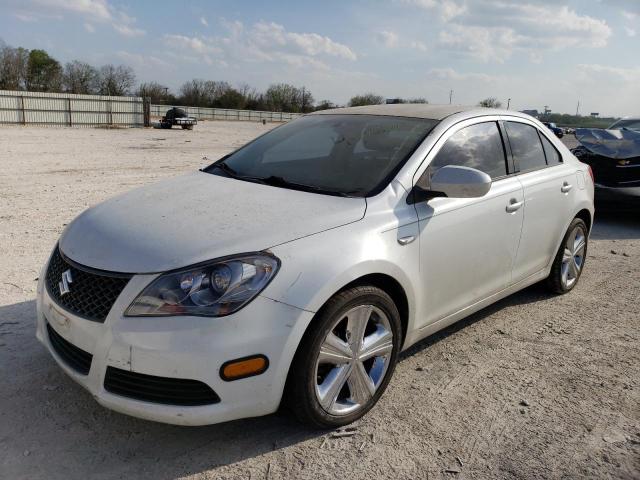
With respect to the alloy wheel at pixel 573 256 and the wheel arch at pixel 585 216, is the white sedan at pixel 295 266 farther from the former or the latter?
the wheel arch at pixel 585 216

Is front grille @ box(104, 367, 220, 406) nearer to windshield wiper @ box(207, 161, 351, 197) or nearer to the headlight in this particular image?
the headlight

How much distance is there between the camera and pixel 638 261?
6.54m

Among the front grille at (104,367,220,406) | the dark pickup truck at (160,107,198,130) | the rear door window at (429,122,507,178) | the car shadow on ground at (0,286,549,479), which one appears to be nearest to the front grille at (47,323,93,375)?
→ the front grille at (104,367,220,406)

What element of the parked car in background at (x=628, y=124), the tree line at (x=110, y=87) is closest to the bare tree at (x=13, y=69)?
the tree line at (x=110, y=87)

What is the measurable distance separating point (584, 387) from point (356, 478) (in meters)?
1.73

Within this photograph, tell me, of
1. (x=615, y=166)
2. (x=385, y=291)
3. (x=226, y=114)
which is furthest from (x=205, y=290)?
(x=226, y=114)

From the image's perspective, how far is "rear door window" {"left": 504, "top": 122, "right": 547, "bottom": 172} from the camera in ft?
14.2

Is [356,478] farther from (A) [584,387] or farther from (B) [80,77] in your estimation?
(B) [80,77]

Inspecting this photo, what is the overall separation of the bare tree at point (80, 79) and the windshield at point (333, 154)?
73.2 m

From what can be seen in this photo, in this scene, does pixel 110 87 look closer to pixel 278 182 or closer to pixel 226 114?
pixel 226 114

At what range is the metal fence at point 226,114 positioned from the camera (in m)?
61.8

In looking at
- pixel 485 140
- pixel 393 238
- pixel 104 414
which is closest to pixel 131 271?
pixel 104 414

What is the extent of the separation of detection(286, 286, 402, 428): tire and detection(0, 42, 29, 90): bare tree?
230 feet

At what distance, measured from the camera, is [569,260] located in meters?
5.11
